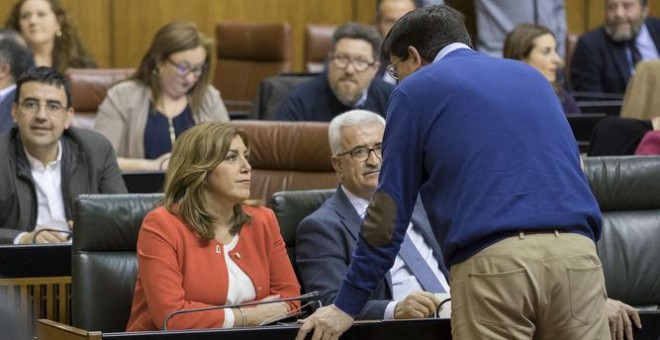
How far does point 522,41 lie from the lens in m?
5.84

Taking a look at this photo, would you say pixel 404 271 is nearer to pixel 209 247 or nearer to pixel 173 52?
pixel 209 247

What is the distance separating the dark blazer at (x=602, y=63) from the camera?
729 cm

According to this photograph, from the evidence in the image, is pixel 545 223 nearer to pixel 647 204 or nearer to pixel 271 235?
pixel 271 235

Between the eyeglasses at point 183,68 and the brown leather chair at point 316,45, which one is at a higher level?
the eyeglasses at point 183,68

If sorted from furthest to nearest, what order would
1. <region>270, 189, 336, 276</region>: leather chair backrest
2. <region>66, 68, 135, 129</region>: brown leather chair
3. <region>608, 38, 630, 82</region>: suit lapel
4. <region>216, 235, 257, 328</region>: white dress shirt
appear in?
<region>608, 38, 630, 82</region>: suit lapel → <region>66, 68, 135, 129</region>: brown leather chair → <region>270, 189, 336, 276</region>: leather chair backrest → <region>216, 235, 257, 328</region>: white dress shirt

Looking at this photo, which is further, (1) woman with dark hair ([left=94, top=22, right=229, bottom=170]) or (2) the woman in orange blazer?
(1) woman with dark hair ([left=94, top=22, right=229, bottom=170])

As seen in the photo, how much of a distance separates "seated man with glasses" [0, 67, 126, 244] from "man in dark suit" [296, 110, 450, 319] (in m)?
0.99

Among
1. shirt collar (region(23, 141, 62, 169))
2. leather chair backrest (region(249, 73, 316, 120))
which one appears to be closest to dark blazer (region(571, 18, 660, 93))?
leather chair backrest (region(249, 73, 316, 120))

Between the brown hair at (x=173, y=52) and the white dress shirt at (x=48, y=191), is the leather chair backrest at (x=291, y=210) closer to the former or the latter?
the white dress shirt at (x=48, y=191)

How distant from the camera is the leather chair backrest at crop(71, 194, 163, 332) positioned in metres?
3.22

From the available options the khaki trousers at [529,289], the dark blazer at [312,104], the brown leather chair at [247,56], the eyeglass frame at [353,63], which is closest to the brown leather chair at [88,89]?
the dark blazer at [312,104]

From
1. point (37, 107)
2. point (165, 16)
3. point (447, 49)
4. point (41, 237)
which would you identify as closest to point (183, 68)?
point (37, 107)

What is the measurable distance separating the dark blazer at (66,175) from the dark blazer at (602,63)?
3885 millimetres

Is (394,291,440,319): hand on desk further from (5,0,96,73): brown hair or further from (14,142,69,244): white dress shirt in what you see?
(5,0,96,73): brown hair
